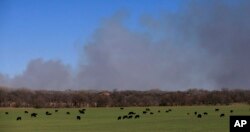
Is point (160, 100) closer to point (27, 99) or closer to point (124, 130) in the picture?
point (27, 99)

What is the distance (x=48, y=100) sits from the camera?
12531 centimetres

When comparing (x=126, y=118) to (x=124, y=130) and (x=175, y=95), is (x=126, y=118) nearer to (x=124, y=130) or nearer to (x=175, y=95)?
(x=124, y=130)

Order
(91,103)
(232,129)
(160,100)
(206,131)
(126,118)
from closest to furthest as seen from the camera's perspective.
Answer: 1. (232,129)
2. (206,131)
3. (126,118)
4. (91,103)
5. (160,100)

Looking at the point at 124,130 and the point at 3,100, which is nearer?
the point at 124,130

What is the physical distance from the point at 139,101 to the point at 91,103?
14385 millimetres

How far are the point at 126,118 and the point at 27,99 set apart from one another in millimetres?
75245

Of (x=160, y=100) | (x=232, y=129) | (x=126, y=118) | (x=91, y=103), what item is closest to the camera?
(x=232, y=129)

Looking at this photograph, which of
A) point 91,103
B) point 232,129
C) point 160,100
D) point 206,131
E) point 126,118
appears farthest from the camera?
point 160,100

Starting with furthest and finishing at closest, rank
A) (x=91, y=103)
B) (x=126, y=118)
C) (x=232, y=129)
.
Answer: (x=91, y=103), (x=126, y=118), (x=232, y=129)

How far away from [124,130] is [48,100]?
297 feet

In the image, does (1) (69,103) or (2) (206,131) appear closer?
(2) (206,131)

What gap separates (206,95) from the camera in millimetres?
129500

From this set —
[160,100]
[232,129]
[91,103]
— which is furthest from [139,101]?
[232,129]

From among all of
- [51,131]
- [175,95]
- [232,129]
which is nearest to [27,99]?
[175,95]
